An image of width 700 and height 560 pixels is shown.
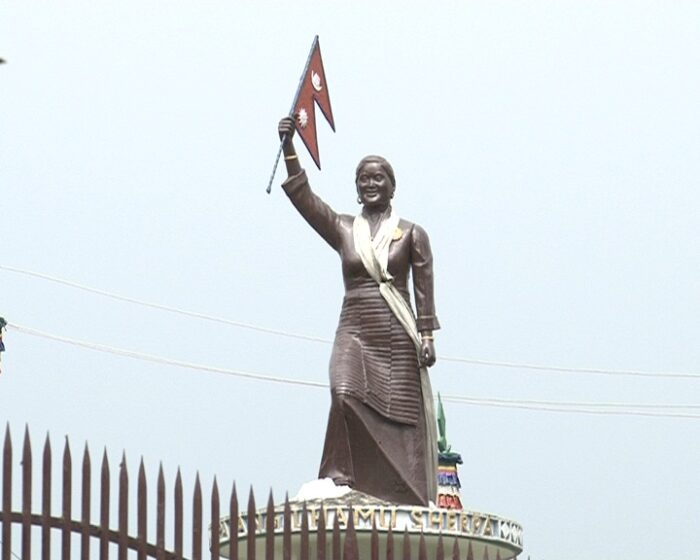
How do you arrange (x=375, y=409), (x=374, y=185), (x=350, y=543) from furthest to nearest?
(x=374, y=185) → (x=375, y=409) → (x=350, y=543)

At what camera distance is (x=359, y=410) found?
13.5 meters

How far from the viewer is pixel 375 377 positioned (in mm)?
13688

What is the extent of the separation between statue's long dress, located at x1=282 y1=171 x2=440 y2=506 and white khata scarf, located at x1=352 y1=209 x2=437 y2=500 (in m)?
0.03

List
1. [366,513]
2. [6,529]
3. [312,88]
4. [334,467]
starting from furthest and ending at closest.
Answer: [312,88], [334,467], [366,513], [6,529]

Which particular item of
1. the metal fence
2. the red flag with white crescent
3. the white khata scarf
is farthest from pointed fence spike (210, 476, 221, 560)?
the red flag with white crescent

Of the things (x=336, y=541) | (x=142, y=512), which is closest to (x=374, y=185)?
(x=336, y=541)

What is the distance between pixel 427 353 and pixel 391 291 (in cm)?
55

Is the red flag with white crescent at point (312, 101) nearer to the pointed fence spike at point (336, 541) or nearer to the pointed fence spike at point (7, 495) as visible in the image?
the pointed fence spike at point (336, 541)

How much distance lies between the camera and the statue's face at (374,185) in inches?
553

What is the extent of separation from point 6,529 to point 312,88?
641 centimetres

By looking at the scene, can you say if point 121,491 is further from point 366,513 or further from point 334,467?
point 334,467

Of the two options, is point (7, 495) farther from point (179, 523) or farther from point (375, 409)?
point (375, 409)

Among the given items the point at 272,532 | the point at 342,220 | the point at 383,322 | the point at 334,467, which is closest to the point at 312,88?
the point at 342,220

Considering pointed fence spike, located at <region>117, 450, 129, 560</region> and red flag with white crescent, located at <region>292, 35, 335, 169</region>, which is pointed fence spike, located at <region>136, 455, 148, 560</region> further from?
red flag with white crescent, located at <region>292, 35, 335, 169</region>
